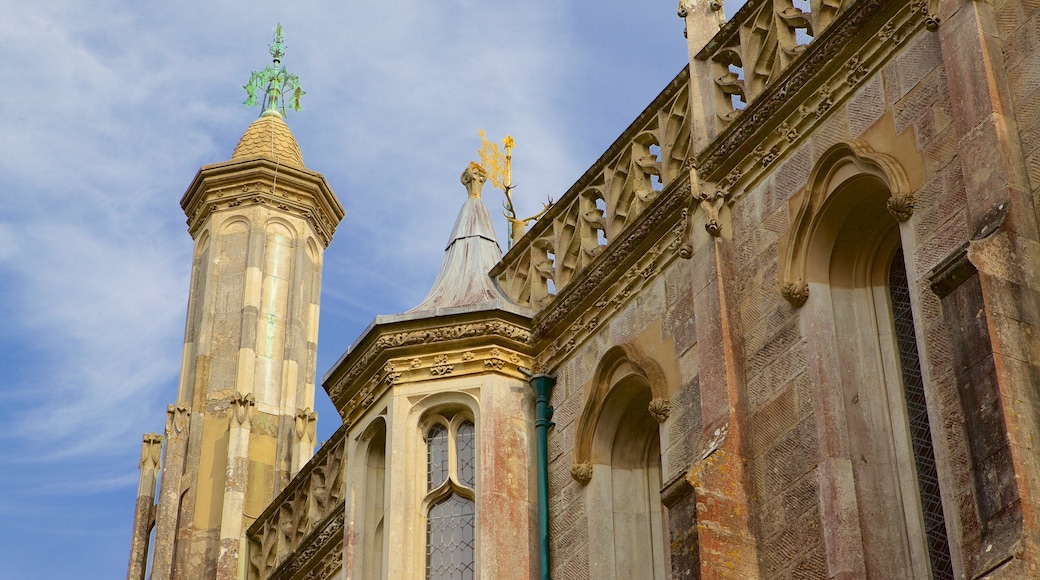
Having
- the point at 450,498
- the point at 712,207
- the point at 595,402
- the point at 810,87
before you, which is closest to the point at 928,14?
the point at 810,87

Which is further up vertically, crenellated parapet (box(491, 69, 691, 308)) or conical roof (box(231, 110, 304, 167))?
conical roof (box(231, 110, 304, 167))

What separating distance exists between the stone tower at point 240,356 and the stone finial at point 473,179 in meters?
6.22

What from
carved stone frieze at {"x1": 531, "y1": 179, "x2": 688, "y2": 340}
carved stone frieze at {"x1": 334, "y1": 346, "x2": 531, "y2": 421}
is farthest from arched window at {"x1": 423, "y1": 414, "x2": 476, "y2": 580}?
carved stone frieze at {"x1": 531, "y1": 179, "x2": 688, "y2": 340}

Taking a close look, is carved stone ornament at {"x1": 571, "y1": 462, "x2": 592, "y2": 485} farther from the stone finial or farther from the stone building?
the stone finial

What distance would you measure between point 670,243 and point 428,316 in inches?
114

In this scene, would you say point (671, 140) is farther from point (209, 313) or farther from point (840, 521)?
point (209, 313)

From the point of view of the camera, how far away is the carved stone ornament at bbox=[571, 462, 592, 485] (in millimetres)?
17312

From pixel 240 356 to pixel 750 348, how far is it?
12.3m

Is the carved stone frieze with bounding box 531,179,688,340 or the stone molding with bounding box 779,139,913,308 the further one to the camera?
the carved stone frieze with bounding box 531,179,688,340

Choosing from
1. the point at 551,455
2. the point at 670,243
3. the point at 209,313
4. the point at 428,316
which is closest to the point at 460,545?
the point at 551,455

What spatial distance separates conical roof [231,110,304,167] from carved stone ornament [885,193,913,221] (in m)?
15.3

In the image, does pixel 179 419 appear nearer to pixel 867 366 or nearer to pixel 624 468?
pixel 624 468

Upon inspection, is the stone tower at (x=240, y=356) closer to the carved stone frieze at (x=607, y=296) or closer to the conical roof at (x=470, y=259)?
the conical roof at (x=470, y=259)

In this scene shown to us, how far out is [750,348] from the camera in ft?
50.6
